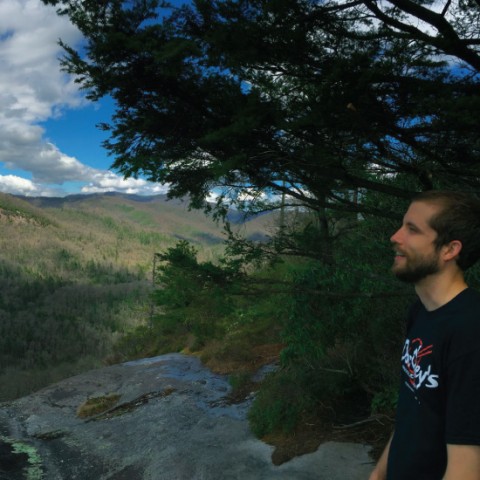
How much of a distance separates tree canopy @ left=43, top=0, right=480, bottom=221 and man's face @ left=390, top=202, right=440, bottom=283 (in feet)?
6.32

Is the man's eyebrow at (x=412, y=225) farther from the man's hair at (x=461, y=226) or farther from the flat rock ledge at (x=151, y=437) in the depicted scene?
the flat rock ledge at (x=151, y=437)

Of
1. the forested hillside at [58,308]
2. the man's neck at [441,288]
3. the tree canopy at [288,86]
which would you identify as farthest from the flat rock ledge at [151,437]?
the forested hillside at [58,308]

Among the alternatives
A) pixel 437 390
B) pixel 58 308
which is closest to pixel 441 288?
pixel 437 390

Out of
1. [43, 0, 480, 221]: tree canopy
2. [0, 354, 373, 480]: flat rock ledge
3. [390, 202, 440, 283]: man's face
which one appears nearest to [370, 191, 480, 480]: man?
[390, 202, 440, 283]: man's face

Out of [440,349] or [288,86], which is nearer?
[440,349]

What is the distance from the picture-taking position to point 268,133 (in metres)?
4.23

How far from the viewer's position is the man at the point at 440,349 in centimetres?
122

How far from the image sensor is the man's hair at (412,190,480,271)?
4.72 feet

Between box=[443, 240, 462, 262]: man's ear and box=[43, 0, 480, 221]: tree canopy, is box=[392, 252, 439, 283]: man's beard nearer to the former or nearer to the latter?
box=[443, 240, 462, 262]: man's ear

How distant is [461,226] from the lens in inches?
56.8

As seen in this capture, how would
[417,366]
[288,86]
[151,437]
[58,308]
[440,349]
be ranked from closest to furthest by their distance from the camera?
[440,349] → [417,366] → [288,86] → [151,437] → [58,308]

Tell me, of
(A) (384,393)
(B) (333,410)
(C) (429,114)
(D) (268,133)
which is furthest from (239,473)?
(C) (429,114)

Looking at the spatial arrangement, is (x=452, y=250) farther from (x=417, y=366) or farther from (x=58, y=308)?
(x=58, y=308)

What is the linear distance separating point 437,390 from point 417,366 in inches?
4.3
